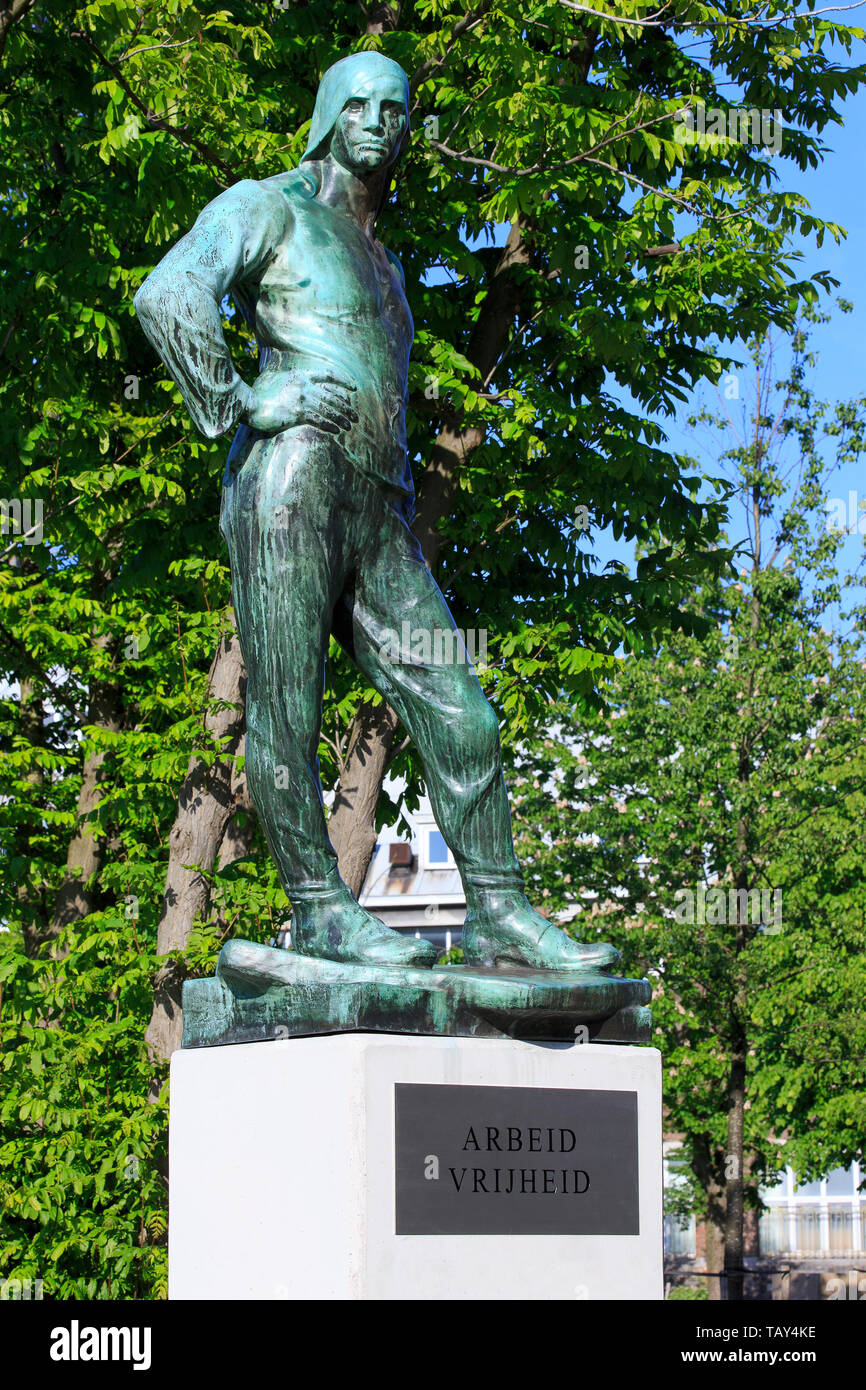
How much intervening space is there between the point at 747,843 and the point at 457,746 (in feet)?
56.2

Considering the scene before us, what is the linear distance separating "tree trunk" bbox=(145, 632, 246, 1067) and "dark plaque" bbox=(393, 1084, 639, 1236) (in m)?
7.57

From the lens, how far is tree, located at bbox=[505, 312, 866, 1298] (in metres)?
20.2

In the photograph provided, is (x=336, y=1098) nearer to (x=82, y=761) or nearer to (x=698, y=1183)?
(x=82, y=761)

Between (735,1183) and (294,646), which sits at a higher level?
(294,646)

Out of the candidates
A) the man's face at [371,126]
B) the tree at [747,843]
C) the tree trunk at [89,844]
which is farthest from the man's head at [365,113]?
the tree at [747,843]

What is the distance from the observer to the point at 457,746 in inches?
173

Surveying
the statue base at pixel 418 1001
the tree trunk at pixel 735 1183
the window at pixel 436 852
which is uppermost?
the window at pixel 436 852

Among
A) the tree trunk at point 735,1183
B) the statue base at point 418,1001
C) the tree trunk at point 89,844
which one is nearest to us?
the statue base at point 418,1001

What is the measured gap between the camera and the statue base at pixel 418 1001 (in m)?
3.97

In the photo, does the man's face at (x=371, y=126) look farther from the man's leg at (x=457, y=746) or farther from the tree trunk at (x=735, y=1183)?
the tree trunk at (x=735, y=1183)

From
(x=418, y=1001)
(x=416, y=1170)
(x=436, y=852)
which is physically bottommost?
(x=416, y=1170)

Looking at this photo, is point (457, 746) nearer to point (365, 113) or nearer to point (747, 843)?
point (365, 113)

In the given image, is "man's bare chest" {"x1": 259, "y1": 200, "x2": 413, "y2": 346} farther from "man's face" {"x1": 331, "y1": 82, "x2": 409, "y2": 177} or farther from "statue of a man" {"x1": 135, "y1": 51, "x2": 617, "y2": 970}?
"man's face" {"x1": 331, "y1": 82, "x2": 409, "y2": 177}

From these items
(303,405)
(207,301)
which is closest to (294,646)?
(303,405)
